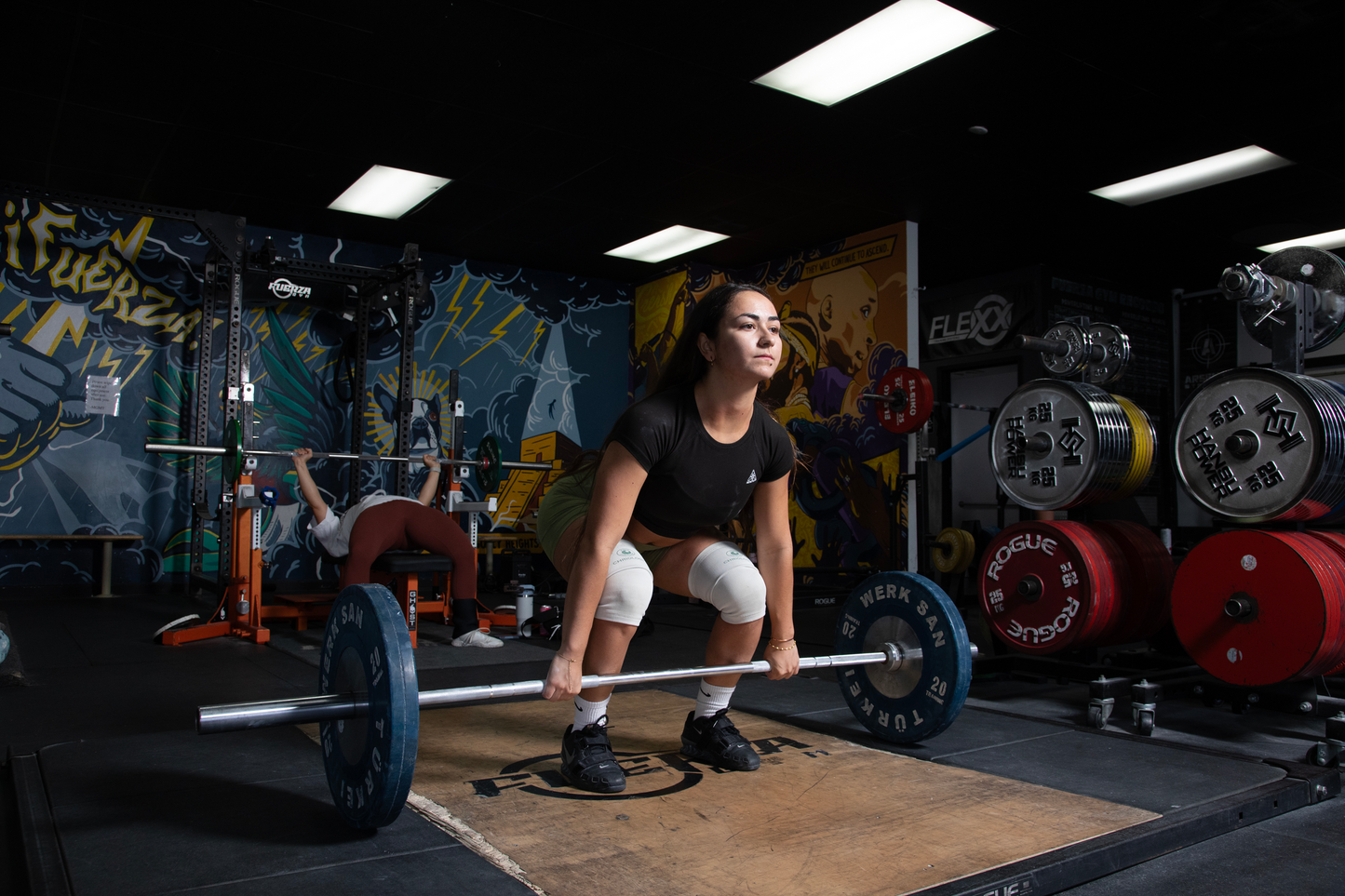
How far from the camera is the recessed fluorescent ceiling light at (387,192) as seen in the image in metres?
5.16

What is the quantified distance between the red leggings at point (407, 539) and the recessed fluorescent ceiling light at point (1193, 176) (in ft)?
13.7

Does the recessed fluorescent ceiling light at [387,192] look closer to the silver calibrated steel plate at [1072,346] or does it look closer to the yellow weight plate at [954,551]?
the silver calibrated steel plate at [1072,346]

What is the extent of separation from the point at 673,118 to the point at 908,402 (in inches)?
84.1

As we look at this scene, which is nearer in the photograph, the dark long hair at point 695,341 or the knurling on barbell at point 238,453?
the dark long hair at point 695,341

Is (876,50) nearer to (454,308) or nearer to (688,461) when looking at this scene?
(688,461)

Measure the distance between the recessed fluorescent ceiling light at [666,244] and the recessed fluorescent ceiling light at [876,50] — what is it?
2089mm

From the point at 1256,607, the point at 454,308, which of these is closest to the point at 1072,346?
the point at 1256,607

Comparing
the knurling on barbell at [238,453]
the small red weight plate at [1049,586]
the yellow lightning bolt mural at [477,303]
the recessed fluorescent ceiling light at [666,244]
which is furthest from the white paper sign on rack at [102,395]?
the small red weight plate at [1049,586]

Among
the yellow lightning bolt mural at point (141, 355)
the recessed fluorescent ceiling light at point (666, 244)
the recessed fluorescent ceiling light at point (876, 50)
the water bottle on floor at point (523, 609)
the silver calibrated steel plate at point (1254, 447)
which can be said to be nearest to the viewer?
the silver calibrated steel plate at point (1254, 447)

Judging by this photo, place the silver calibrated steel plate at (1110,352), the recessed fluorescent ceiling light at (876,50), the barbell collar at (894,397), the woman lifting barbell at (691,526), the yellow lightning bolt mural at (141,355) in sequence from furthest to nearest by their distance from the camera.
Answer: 1. the yellow lightning bolt mural at (141,355)
2. the barbell collar at (894,397)
3. the recessed fluorescent ceiling light at (876,50)
4. the silver calibrated steel plate at (1110,352)
5. the woman lifting barbell at (691,526)

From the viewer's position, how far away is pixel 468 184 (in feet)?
17.1

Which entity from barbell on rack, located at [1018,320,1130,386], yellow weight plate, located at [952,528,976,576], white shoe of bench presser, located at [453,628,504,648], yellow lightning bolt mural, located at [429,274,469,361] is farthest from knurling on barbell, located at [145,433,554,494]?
yellow weight plate, located at [952,528,976,576]

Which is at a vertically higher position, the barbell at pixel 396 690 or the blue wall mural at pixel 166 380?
the blue wall mural at pixel 166 380

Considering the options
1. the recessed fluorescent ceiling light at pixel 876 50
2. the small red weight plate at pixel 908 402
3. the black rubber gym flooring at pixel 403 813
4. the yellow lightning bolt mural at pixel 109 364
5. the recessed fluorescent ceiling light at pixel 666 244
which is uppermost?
the recessed fluorescent ceiling light at pixel 876 50
